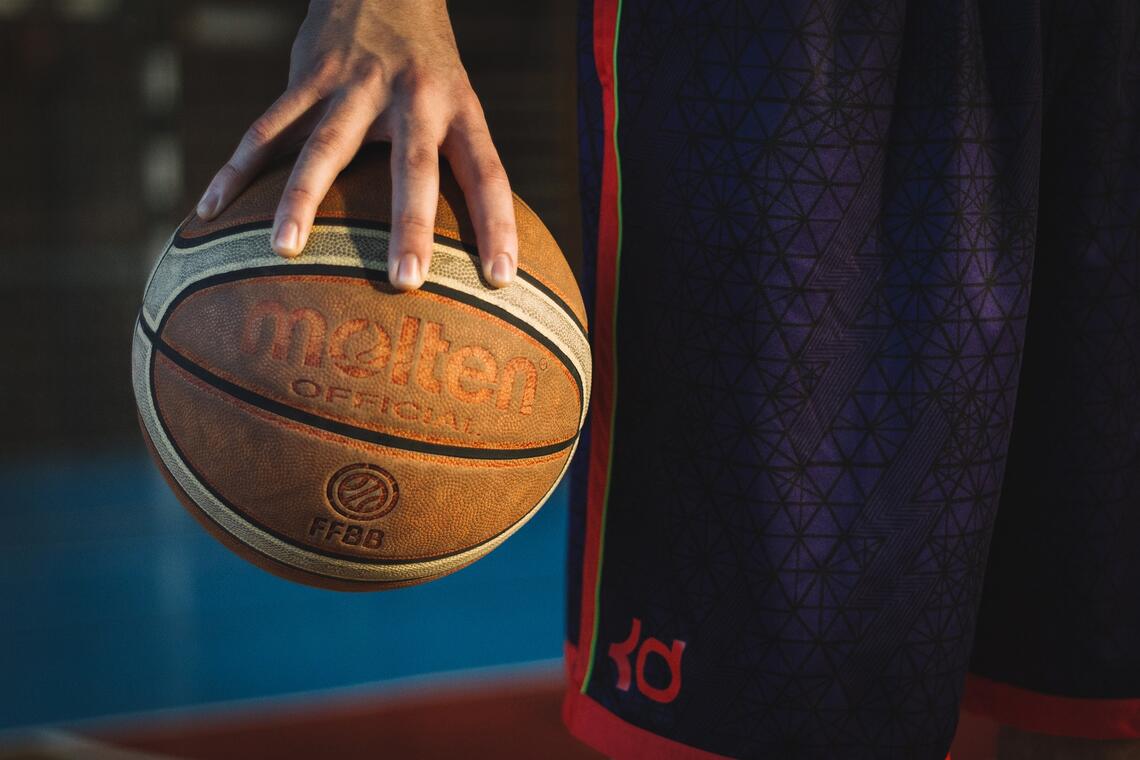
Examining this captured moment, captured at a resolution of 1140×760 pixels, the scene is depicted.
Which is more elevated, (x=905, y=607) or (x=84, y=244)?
(x=905, y=607)

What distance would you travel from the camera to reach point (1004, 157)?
1005 mm

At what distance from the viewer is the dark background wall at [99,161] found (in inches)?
191

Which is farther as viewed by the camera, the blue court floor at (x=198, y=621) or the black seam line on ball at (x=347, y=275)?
the blue court floor at (x=198, y=621)

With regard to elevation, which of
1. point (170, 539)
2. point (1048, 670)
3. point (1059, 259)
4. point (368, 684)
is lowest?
point (170, 539)

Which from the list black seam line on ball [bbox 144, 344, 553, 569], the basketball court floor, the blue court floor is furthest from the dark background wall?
black seam line on ball [bbox 144, 344, 553, 569]

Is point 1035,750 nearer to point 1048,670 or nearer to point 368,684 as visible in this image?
point 1048,670

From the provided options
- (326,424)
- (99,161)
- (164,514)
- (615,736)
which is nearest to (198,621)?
(164,514)

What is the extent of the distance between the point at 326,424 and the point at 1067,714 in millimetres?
777

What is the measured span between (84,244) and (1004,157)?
4.83m

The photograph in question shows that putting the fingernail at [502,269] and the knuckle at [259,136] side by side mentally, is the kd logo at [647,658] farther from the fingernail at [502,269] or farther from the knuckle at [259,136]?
the knuckle at [259,136]

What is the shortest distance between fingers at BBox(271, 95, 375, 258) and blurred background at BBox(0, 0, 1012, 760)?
1176mm

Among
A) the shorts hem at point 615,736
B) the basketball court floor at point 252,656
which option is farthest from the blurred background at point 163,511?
the shorts hem at point 615,736

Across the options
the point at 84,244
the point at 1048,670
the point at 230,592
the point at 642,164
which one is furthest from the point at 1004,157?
the point at 84,244

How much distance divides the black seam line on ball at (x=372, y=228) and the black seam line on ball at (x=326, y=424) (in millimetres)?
88
